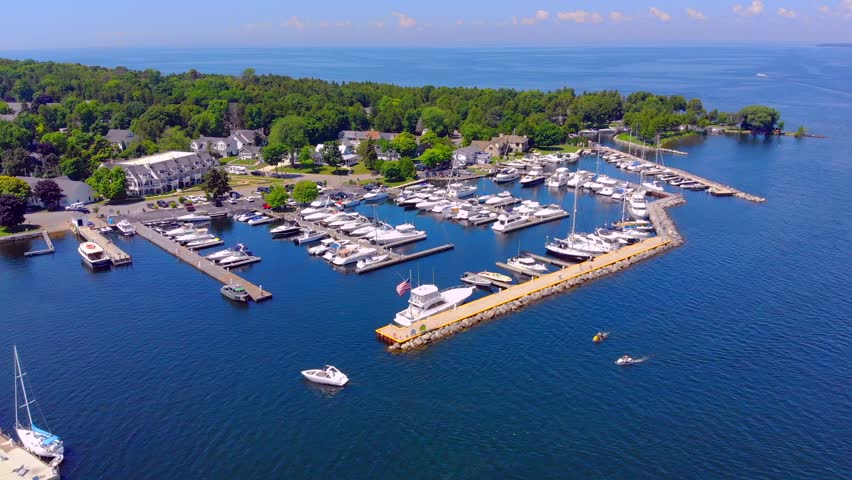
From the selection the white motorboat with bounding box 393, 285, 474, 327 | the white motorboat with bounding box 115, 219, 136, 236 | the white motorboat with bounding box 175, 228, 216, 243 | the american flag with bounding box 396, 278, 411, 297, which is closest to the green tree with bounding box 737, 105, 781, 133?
the white motorboat with bounding box 393, 285, 474, 327

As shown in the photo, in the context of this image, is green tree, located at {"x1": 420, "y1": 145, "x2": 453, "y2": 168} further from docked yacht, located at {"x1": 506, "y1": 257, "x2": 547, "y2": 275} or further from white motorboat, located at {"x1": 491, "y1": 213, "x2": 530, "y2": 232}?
docked yacht, located at {"x1": 506, "y1": 257, "x2": 547, "y2": 275}

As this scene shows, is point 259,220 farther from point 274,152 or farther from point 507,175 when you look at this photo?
point 507,175

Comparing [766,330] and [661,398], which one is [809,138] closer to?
[766,330]

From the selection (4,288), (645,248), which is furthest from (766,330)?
(4,288)

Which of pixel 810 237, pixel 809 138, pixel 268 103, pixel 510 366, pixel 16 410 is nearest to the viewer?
pixel 16 410

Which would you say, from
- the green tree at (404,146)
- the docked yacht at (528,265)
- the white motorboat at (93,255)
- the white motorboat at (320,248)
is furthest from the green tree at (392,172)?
the white motorboat at (93,255)

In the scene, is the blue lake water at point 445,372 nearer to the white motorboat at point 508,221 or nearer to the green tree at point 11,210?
the white motorboat at point 508,221
